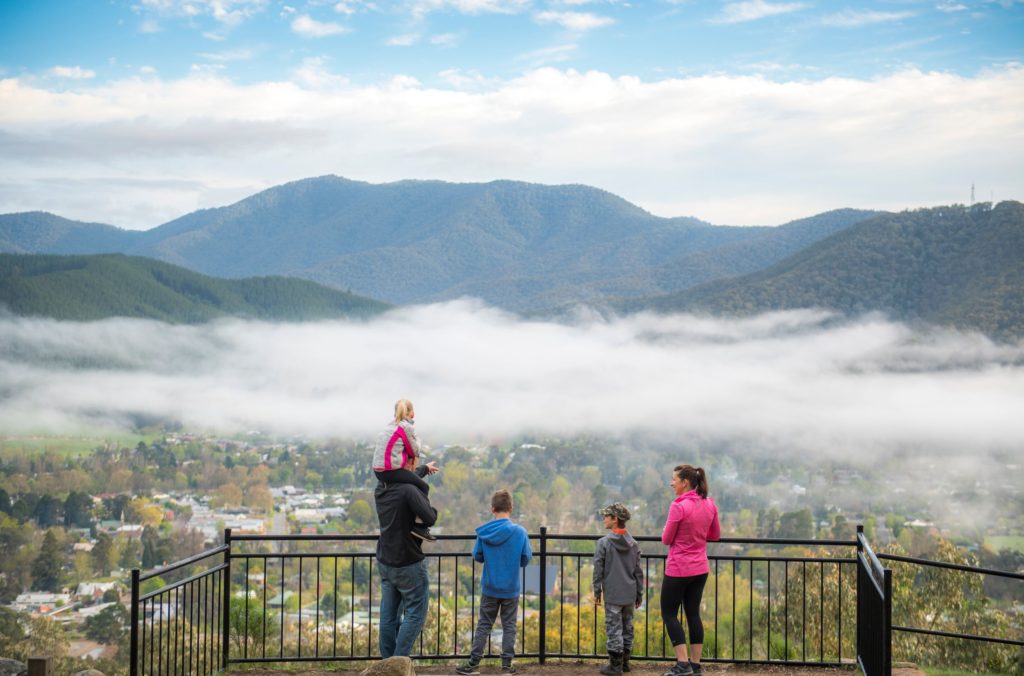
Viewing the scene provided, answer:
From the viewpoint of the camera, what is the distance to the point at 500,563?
7285 millimetres

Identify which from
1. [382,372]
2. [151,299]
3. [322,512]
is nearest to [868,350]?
[322,512]

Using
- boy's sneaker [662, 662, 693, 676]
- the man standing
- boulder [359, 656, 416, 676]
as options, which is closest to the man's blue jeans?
the man standing

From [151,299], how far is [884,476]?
251 ft

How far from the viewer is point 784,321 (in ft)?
349

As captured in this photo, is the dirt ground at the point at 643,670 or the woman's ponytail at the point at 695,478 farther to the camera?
the dirt ground at the point at 643,670

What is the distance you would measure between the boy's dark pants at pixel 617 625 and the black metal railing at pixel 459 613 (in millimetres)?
264

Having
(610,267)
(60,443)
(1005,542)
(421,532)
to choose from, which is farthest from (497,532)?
(610,267)

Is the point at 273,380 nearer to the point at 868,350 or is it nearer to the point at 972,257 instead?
the point at 868,350

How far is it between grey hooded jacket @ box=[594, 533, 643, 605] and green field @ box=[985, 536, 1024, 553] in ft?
163

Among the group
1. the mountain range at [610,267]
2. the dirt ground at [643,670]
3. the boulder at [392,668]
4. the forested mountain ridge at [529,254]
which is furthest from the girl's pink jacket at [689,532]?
the forested mountain ridge at [529,254]

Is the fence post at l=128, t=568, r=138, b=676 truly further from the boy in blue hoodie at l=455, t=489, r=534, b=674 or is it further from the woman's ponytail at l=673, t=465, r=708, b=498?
the woman's ponytail at l=673, t=465, r=708, b=498

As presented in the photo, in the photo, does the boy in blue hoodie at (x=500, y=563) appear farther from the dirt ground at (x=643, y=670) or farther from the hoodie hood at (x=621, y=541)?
the hoodie hood at (x=621, y=541)

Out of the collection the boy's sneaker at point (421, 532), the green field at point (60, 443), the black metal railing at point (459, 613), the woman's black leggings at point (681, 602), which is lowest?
the green field at point (60, 443)

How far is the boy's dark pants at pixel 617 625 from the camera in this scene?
24.1 feet
